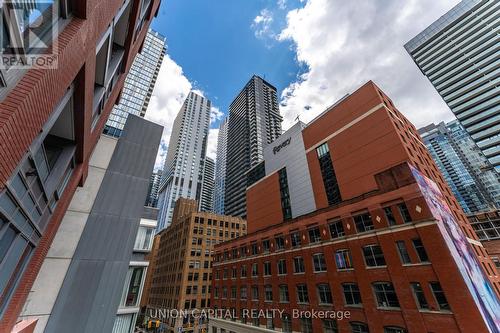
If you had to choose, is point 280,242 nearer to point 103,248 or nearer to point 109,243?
point 109,243

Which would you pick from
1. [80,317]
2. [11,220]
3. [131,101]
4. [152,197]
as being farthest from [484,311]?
[152,197]

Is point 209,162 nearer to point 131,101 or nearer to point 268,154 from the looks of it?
point 131,101

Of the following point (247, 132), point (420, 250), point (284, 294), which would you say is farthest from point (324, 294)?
point (247, 132)

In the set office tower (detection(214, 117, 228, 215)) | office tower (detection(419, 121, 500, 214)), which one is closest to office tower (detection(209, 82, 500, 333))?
office tower (detection(214, 117, 228, 215))

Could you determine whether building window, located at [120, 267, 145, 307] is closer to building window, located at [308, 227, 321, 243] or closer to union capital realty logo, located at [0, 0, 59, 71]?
union capital realty logo, located at [0, 0, 59, 71]

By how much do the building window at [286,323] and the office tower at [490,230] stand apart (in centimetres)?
4245

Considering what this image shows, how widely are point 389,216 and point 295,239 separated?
13.4m

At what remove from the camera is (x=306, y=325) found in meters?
25.4

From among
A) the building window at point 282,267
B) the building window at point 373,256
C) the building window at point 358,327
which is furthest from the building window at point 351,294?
the building window at point 282,267

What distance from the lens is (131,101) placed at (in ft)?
272

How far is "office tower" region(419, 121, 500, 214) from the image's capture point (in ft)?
391

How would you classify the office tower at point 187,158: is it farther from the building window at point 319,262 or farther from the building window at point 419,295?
the building window at point 419,295

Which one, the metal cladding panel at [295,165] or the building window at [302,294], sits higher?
the metal cladding panel at [295,165]

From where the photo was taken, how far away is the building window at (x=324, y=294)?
2409 centimetres
